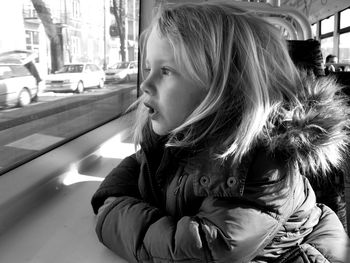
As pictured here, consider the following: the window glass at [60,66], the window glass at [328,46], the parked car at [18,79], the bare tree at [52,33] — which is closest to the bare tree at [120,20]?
the window glass at [60,66]

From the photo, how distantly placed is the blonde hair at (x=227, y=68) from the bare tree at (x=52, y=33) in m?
0.53

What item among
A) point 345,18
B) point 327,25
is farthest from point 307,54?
point 327,25

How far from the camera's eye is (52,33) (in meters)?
1.22

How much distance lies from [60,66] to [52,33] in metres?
0.11

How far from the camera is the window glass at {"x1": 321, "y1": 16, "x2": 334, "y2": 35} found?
847 centimetres

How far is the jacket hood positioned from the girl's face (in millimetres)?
170

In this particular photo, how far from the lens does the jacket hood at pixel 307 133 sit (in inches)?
27.0

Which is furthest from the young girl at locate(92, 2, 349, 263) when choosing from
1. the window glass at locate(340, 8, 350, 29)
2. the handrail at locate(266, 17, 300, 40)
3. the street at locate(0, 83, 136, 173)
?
the window glass at locate(340, 8, 350, 29)

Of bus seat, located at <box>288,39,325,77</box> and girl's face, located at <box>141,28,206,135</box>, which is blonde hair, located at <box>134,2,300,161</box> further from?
bus seat, located at <box>288,39,325,77</box>

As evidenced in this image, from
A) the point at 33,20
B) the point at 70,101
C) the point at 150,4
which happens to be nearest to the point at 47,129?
the point at 70,101

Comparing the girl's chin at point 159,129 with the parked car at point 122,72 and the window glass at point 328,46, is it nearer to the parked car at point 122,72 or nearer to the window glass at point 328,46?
the parked car at point 122,72

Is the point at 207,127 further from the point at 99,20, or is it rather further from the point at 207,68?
the point at 99,20

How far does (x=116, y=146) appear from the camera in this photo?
5.03ft

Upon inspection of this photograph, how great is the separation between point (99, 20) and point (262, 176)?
4.03 ft
